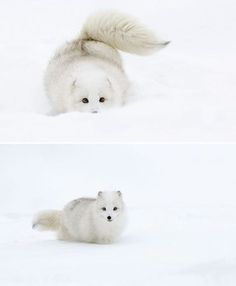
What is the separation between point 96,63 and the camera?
4.29 meters

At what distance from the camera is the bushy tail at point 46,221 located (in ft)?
12.9

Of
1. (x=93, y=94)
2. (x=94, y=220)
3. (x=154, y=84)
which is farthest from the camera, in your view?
(x=154, y=84)

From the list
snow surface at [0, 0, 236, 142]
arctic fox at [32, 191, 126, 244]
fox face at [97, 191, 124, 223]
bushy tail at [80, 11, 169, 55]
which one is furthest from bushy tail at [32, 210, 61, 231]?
bushy tail at [80, 11, 169, 55]

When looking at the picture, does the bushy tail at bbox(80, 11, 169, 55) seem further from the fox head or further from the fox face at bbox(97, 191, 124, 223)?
the fox face at bbox(97, 191, 124, 223)

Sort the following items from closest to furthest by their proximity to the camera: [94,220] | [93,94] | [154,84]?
[94,220]
[93,94]
[154,84]

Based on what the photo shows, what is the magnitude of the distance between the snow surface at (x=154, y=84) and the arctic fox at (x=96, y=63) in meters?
0.11

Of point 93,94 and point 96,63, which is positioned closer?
point 93,94

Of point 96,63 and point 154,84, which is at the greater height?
point 96,63

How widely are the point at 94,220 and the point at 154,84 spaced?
995 millimetres

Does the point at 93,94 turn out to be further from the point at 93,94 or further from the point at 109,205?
the point at 109,205

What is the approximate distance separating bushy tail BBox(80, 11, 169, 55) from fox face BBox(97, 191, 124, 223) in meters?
0.94

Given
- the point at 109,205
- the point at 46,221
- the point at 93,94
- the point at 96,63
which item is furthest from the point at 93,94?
the point at 46,221

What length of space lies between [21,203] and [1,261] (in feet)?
8.22

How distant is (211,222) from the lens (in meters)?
3.95
